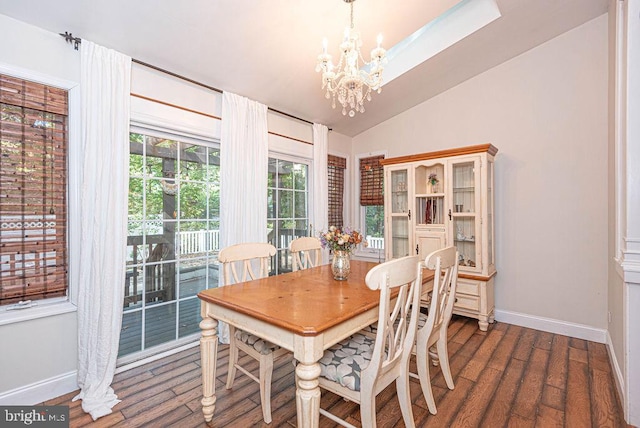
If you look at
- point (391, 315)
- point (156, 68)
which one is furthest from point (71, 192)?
point (391, 315)

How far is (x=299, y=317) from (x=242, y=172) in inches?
76.6

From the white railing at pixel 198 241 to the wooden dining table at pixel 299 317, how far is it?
1.09 m

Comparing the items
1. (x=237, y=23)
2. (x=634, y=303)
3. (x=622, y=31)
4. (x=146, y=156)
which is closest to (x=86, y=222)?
(x=146, y=156)

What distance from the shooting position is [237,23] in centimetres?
227

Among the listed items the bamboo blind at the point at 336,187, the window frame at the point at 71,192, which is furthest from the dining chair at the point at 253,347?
the bamboo blind at the point at 336,187

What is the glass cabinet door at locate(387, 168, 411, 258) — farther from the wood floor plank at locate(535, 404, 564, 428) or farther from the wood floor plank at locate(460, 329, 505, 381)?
the wood floor plank at locate(535, 404, 564, 428)

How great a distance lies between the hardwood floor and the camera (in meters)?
1.81

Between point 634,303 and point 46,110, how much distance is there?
13.1 feet

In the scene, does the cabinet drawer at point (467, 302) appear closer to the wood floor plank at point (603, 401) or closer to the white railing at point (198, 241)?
the wood floor plank at point (603, 401)

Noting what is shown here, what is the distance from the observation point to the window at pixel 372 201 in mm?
4438

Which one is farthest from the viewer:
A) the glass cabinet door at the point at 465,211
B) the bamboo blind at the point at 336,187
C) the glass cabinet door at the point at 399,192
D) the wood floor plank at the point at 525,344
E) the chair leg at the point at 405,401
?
the bamboo blind at the point at 336,187

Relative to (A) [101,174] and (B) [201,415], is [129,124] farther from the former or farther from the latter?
(B) [201,415]

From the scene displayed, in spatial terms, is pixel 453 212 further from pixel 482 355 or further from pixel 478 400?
pixel 478 400

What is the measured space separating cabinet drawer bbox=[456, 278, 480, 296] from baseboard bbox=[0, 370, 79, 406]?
3.55 m
